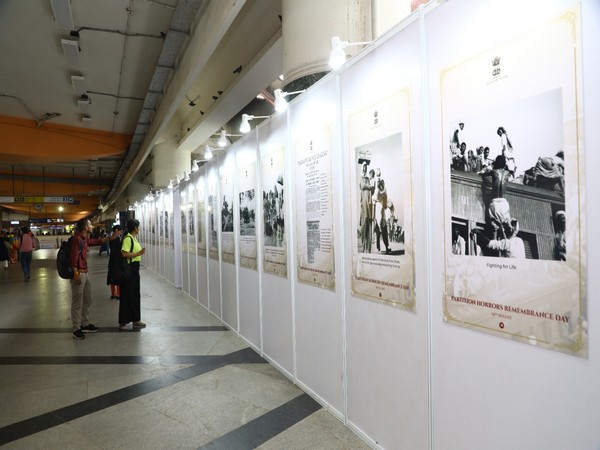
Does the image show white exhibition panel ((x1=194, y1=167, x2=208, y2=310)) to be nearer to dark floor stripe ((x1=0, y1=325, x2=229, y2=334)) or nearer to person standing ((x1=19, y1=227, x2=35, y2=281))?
dark floor stripe ((x1=0, y1=325, x2=229, y2=334))

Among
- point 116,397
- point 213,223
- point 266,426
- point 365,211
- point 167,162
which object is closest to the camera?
point 365,211

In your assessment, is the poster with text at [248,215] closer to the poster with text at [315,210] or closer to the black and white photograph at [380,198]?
the poster with text at [315,210]

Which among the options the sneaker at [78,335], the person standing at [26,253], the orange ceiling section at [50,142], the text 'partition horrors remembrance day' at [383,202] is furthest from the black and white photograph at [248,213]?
the person standing at [26,253]

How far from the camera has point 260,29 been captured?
5754 mm

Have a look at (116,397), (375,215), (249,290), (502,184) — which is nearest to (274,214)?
(249,290)

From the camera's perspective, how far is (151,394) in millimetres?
3564

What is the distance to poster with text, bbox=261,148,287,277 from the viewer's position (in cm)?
387

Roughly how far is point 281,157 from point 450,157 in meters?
2.14

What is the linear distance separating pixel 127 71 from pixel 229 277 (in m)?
4.36

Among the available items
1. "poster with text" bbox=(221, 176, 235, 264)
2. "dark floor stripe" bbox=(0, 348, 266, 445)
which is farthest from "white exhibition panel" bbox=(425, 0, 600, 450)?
"poster with text" bbox=(221, 176, 235, 264)

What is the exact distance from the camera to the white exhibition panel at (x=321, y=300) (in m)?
2.97

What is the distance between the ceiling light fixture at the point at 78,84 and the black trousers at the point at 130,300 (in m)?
3.74

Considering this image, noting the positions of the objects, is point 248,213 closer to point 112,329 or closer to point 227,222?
point 227,222

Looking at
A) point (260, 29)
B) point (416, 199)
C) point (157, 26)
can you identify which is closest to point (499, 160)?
point (416, 199)
